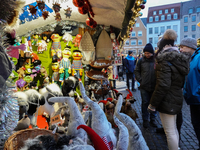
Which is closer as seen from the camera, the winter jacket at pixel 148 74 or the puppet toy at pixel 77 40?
the winter jacket at pixel 148 74

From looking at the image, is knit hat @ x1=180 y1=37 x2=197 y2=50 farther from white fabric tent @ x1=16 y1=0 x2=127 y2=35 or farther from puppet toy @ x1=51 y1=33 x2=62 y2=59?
puppet toy @ x1=51 y1=33 x2=62 y2=59

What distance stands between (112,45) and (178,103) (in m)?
3.42

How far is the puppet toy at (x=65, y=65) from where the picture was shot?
534 centimetres

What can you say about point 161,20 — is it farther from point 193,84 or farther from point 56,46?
point 193,84

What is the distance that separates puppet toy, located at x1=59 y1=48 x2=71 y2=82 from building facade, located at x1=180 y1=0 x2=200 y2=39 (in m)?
33.2

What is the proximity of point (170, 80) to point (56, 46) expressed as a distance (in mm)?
4382

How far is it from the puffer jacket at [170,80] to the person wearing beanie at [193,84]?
0.21 m

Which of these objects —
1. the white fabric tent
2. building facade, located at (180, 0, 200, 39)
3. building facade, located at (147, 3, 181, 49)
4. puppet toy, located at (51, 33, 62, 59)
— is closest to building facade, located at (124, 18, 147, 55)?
building facade, located at (147, 3, 181, 49)

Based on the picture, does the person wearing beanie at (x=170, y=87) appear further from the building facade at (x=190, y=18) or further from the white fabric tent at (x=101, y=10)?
the building facade at (x=190, y=18)

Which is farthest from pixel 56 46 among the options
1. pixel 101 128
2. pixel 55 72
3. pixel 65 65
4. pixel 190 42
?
pixel 101 128

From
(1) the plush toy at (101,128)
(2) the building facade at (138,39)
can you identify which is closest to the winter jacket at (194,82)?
(1) the plush toy at (101,128)

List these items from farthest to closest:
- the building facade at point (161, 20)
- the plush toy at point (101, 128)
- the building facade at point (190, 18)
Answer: the building facade at point (161, 20), the building facade at point (190, 18), the plush toy at point (101, 128)

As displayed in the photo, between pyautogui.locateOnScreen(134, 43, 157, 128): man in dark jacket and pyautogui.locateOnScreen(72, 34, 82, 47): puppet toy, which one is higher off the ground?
pyautogui.locateOnScreen(72, 34, 82, 47): puppet toy

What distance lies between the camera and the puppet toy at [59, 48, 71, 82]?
5336 mm
